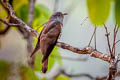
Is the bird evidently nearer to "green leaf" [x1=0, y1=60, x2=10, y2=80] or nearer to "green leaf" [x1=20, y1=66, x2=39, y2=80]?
"green leaf" [x1=20, y1=66, x2=39, y2=80]

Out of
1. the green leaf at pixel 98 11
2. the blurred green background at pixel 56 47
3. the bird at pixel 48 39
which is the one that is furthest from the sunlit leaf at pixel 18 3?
the green leaf at pixel 98 11

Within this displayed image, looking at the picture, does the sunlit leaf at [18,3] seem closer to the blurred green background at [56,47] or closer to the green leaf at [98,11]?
the blurred green background at [56,47]

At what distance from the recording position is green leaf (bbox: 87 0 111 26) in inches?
5.1

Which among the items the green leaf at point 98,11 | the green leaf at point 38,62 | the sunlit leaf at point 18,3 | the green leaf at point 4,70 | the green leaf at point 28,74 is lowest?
the green leaf at point 4,70

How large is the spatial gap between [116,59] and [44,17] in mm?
409

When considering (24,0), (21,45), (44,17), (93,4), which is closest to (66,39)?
(44,17)

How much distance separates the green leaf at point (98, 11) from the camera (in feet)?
0.42

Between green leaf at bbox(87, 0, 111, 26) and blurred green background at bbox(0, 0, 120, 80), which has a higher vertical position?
green leaf at bbox(87, 0, 111, 26)

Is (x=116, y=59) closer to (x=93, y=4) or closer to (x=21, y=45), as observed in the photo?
(x=93, y=4)

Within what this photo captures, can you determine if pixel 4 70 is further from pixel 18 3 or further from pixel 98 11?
pixel 98 11

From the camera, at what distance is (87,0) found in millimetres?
129

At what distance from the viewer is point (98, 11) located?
130 millimetres

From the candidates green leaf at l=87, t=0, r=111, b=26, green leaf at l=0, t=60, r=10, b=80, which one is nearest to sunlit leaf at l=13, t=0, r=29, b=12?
green leaf at l=0, t=60, r=10, b=80

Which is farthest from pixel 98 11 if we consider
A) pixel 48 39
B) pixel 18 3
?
pixel 18 3
